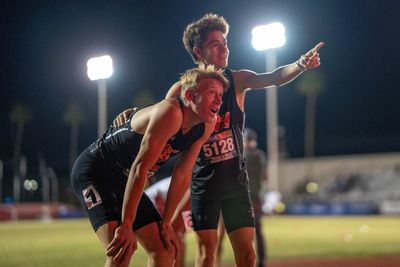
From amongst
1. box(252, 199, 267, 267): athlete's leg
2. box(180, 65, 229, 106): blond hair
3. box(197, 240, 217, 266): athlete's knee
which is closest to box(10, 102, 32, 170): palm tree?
box(252, 199, 267, 267): athlete's leg

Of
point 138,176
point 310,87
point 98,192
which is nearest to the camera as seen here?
point 138,176

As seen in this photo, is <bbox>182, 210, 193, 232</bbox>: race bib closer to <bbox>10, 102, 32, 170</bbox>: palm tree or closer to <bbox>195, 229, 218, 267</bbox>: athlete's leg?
<bbox>195, 229, 218, 267</bbox>: athlete's leg

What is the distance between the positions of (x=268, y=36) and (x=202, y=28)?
75.2ft

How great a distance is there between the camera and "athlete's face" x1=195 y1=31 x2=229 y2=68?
245 inches

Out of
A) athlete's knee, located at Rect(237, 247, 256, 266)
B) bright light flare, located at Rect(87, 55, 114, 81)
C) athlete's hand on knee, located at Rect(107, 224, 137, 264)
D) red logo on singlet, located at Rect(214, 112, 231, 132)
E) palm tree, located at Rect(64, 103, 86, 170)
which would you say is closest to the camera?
athlete's hand on knee, located at Rect(107, 224, 137, 264)

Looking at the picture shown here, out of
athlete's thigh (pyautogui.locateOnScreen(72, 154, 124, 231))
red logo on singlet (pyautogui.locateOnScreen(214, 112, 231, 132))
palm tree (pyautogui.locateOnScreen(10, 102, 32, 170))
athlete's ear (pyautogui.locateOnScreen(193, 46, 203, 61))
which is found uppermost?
athlete's ear (pyautogui.locateOnScreen(193, 46, 203, 61))

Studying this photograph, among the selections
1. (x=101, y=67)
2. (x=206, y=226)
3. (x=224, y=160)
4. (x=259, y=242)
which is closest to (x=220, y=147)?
(x=224, y=160)

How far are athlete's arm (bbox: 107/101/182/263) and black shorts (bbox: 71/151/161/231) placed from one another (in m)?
0.46

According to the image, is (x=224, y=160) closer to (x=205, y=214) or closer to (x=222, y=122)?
(x=222, y=122)

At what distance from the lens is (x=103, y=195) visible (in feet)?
17.9

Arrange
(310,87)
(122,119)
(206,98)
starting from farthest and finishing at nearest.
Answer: (310,87) < (122,119) < (206,98)

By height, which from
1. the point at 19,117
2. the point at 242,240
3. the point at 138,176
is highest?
the point at 138,176

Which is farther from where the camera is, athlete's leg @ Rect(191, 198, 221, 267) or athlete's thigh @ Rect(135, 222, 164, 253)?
athlete's leg @ Rect(191, 198, 221, 267)

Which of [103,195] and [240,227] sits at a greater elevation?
[103,195]
